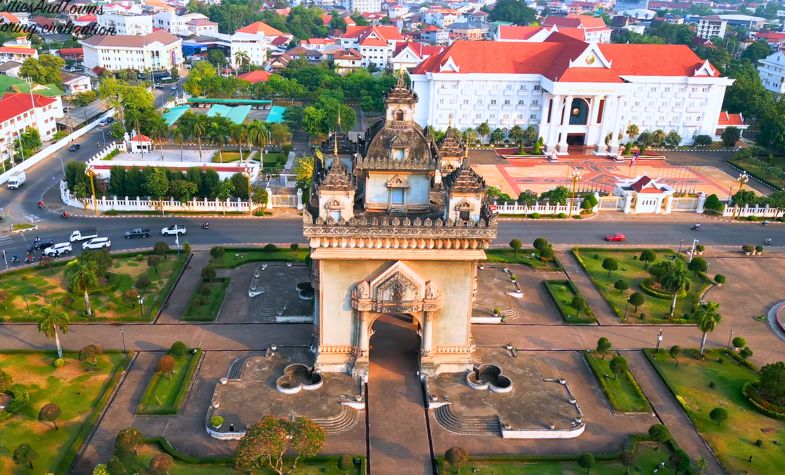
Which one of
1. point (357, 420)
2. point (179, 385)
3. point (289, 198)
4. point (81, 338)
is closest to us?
point (357, 420)

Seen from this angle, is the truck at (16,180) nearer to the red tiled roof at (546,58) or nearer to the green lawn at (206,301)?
the green lawn at (206,301)

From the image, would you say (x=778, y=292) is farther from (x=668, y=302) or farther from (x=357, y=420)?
(x=357, y=420)

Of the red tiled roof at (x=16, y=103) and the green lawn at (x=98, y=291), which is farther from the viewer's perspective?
the red tiled roof at (x=16, y=103)

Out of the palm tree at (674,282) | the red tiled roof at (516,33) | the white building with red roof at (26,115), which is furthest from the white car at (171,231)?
the red tiled roof at (516,33)

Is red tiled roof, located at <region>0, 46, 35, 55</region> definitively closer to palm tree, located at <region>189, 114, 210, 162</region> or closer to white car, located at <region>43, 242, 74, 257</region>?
palm tree, located at <region>189, 114, 210, 162</region>

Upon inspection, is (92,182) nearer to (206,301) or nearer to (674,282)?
(206,301)

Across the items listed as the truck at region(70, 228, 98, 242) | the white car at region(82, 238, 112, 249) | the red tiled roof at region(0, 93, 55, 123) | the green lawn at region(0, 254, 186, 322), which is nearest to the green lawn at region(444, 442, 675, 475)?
the green lawn at region(0, 254, 186, 322)

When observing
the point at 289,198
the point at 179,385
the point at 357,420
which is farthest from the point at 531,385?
the point at 289,198
